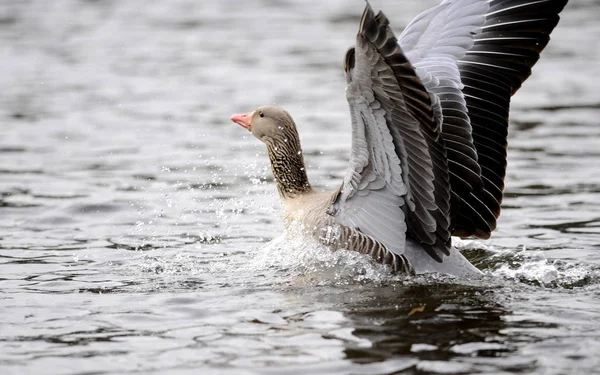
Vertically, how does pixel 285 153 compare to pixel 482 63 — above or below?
below

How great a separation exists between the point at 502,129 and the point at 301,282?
6.42ft

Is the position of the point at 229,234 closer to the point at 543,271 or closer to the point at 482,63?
the point at 482,63

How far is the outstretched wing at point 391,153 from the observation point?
18.6 ft

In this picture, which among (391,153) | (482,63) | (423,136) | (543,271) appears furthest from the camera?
(482,63)

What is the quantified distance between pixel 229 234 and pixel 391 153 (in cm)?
280

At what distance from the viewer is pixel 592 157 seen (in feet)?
36.8

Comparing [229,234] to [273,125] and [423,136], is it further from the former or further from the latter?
[423,136]

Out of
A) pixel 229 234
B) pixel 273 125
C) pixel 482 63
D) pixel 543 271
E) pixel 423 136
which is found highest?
pixel 482 63

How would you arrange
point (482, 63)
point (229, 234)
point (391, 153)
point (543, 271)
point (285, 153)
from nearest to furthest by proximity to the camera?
point (391, 153), point (543, 271), point (482, 63), point (285, 153), point (229, 234)

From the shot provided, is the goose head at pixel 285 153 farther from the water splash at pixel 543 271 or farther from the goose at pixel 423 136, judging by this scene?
the water splash at pixel 543 271

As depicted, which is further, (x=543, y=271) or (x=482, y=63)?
(x=482, y=63)

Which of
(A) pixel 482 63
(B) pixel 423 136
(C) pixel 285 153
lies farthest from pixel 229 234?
(B) pixel 423 136

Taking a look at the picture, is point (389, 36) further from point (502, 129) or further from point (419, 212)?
point (502, 129)

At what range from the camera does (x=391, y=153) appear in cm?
637
